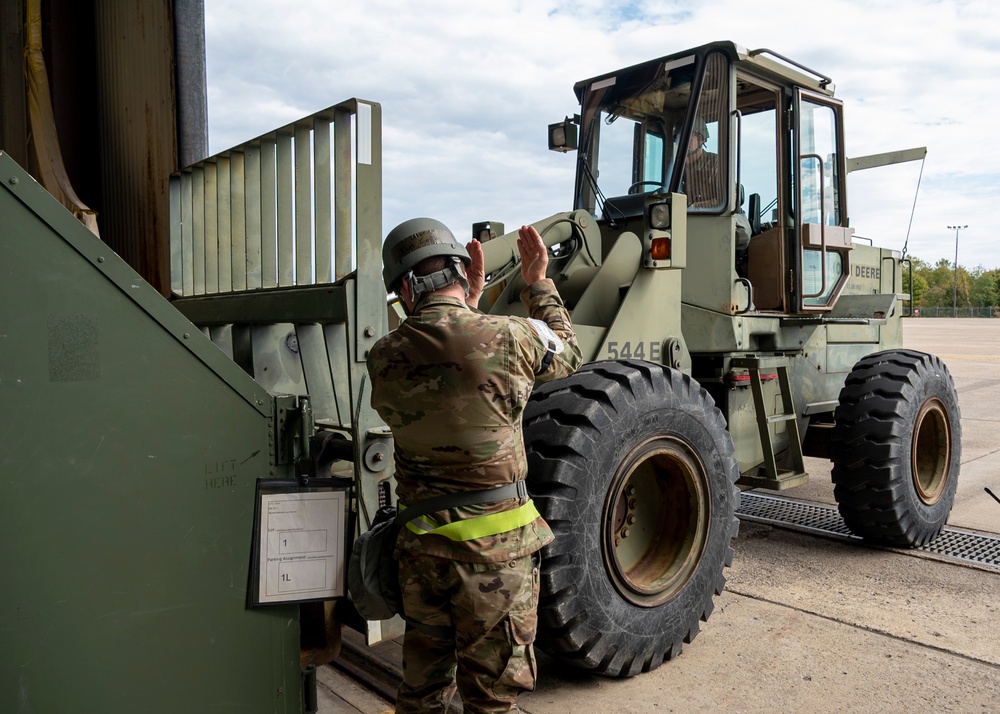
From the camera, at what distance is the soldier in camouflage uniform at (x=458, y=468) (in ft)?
7.87

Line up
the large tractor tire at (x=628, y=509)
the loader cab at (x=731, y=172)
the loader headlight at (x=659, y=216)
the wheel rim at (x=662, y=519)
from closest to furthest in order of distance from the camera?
A: the large tractor tire at (x=628, y=509)
the wheel rim at (x=662, y=519)
the loader headlight at (x=659, y=216)
the loader cab at (x=731, y=172)

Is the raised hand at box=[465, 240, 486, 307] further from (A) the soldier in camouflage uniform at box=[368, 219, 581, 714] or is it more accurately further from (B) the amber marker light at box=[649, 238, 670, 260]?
(B) the amber marker light at box=[649, 238, 670, 260]

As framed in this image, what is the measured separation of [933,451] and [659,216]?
323cm

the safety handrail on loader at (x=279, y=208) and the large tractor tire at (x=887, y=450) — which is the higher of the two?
the safety handrail on loader at (x=279, y=208)

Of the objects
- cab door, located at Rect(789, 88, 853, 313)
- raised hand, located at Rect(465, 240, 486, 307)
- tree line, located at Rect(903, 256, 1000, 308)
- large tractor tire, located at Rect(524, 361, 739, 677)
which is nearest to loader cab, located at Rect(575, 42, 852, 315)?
cab door, located at Rect(789, 88, 853, 313)

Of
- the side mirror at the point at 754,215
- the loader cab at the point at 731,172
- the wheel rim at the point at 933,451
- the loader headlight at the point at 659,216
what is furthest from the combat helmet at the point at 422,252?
the wheel rim at the point at 933,451

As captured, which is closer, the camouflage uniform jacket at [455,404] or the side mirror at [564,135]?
the camouflage uniform jacket at [455,404]

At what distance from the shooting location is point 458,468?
8.03ft

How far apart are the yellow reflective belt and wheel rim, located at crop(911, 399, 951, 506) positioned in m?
4.13

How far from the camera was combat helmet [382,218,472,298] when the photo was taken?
2.52 meters

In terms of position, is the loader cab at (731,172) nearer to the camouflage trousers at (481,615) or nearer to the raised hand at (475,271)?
the raised hand at (475,271)

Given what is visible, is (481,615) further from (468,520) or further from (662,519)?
(662,519)

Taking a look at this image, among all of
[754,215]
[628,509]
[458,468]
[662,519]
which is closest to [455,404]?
[458,468]

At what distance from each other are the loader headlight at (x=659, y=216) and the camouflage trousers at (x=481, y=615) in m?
2.17
